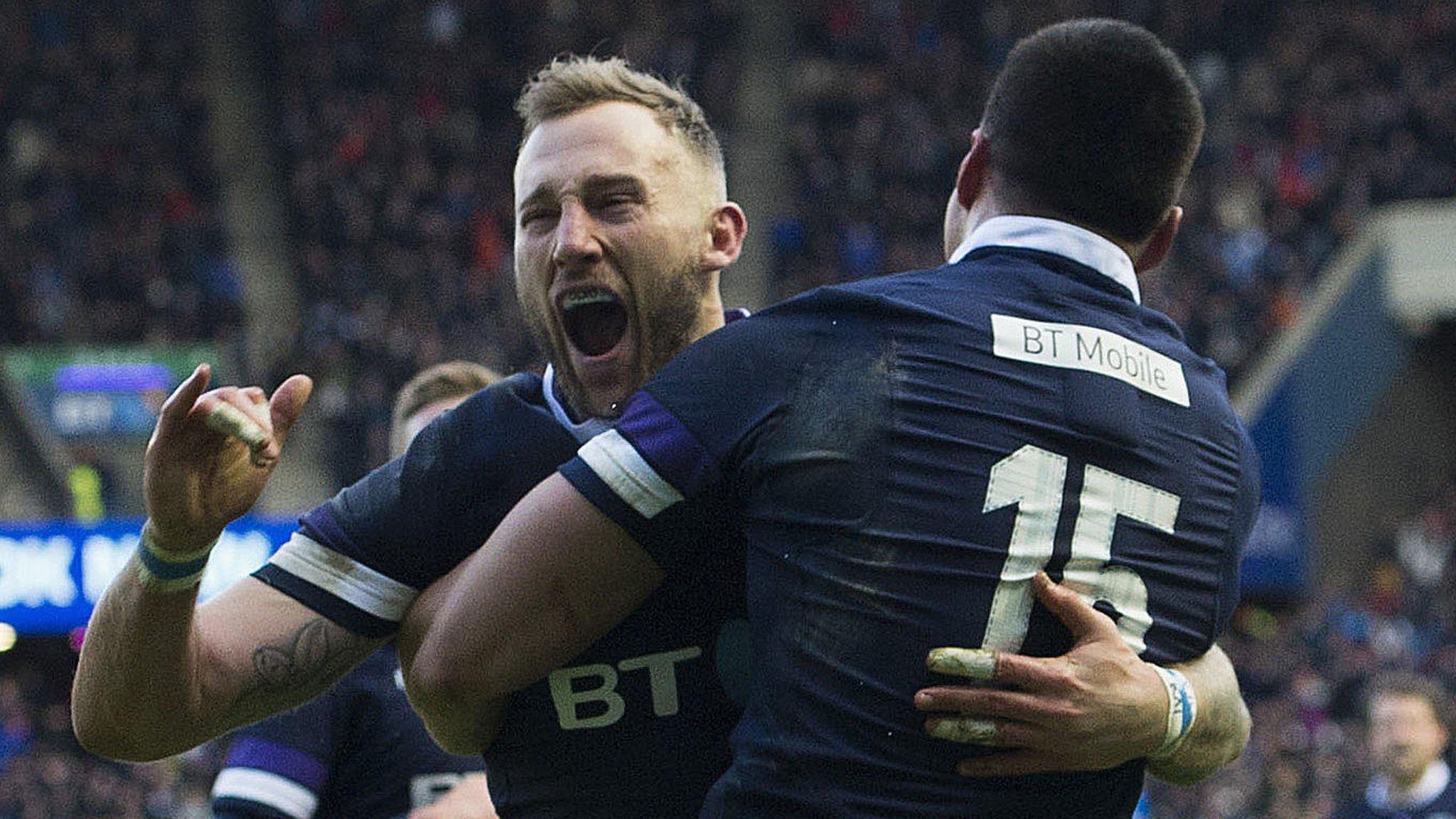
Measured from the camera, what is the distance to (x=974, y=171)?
114 inches

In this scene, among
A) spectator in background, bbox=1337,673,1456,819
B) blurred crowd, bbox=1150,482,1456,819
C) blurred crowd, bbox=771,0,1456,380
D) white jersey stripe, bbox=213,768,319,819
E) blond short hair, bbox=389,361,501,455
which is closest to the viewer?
white jersey stripe, bbox=213,768,319,819

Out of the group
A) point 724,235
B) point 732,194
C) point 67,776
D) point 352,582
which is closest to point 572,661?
point 352,582

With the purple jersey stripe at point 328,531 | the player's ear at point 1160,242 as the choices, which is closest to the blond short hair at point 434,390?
the purple jersey stripe at point 328,531

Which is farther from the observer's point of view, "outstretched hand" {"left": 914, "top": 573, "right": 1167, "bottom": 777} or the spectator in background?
the spectator in background

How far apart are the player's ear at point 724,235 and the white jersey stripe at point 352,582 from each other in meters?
0.83

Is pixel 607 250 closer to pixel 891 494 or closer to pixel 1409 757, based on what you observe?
pixel 891 494

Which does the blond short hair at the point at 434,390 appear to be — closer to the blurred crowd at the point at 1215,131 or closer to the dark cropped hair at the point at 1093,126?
the dark cropped hair at the point at 1093,126

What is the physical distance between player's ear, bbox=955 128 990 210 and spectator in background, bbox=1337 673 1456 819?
591 centimetres

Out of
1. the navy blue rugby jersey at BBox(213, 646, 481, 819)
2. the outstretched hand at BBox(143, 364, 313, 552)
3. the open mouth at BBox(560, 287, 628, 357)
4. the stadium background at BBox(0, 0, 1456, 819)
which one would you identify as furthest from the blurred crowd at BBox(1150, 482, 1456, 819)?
the outstretched hand at BBox(143, 364, 313, 552)

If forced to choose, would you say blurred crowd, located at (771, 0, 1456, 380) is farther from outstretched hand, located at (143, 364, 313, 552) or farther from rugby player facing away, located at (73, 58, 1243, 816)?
outstretched hand, located at (143, 364, 313, 552)

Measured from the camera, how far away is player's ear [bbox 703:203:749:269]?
11.4ft

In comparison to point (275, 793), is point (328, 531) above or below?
above

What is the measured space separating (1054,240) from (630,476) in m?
0.71

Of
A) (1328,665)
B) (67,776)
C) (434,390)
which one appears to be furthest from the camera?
(1328,665)
